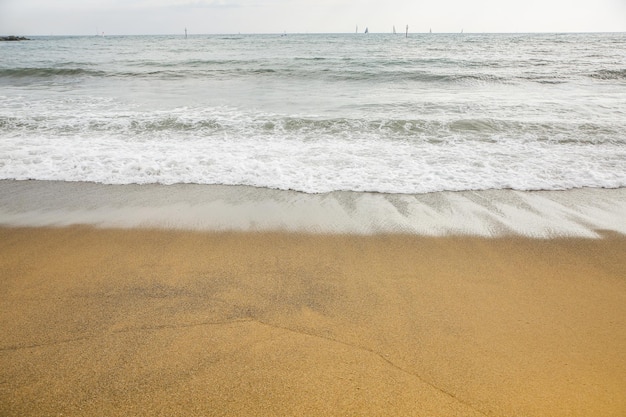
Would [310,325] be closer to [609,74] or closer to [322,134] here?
[322,134]

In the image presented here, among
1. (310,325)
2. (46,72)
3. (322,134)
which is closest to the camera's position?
(310,325)

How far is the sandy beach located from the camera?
211 cm

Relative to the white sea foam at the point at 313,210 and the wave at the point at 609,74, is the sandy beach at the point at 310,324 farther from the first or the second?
the wave at the point at 609,74

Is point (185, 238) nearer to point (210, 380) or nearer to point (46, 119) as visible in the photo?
point (210, 380)

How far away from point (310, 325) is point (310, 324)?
0.04 ft

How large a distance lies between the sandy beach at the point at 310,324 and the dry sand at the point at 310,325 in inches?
0.4

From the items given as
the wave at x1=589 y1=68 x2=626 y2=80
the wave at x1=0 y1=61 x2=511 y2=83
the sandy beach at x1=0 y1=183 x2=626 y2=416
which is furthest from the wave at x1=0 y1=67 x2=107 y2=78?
the wave at x1=589 y1=68 x2=626 y2=80

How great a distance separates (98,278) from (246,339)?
5.53 feet

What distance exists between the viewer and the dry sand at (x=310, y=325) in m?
2.11

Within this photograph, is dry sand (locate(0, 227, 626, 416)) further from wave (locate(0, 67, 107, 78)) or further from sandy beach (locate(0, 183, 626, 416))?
wave (locate(0, 67, 107, 78))

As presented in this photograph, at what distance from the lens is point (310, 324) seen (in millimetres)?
2680

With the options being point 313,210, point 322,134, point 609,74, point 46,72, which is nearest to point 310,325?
point 313,210

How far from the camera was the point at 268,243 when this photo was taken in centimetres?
382

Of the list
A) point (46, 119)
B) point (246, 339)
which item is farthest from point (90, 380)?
point (46, 119)
